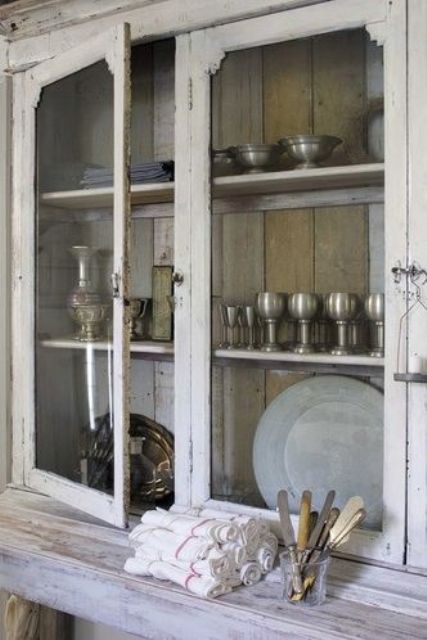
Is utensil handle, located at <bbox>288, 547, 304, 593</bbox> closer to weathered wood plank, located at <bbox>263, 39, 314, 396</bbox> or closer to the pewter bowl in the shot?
weathered wood plank, located at <bbox>263, 39, 314, 396</bbox>

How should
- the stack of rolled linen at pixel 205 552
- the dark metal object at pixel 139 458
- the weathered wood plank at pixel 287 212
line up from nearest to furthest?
1. the stack of rolled linen at pixel 205 552
2. the weathered wood plank at pixel 287 212
3. the dark metal object at pixel 139 458

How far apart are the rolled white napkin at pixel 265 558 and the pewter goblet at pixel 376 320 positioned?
437 mm

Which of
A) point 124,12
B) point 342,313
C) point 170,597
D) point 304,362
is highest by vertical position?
point 124,12

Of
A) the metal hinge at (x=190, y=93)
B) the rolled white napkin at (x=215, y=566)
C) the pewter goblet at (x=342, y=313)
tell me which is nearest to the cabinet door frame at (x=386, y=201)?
the metal hinge at (x=190, y=93)

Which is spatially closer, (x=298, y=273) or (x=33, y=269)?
(x=298, y=273)

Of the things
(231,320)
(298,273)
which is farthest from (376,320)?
(231,320)

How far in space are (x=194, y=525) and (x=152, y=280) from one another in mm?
733

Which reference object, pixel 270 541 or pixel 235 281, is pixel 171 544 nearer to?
pixel 270 541

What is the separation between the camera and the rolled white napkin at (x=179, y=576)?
1.28 m

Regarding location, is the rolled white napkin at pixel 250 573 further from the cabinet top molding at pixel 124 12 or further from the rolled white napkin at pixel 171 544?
the cabinet top molding at pixel 124 12

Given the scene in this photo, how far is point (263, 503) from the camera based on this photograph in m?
1.54

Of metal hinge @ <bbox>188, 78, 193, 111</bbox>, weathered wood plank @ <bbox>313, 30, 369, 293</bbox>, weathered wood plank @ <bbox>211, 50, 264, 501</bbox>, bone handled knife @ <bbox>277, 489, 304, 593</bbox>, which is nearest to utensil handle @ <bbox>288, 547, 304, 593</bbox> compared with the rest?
bone handled knife @ <bbox>277, 489, 304, 593</bbox>

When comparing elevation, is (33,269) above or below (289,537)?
above

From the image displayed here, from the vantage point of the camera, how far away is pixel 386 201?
1362mm
